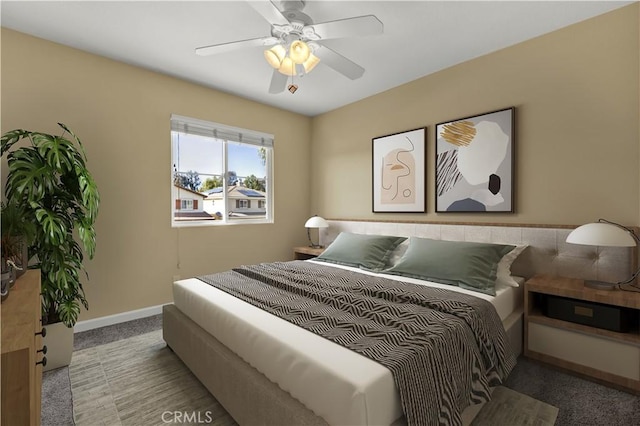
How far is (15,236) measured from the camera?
1799 mm

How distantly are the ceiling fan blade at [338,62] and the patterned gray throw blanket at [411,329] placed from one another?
1.66m

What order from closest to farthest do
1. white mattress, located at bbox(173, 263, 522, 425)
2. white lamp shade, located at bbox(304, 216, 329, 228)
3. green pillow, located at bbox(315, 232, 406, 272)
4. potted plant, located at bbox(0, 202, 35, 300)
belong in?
white mattress, located at bbox(173, 263, 522, 425) < potted plant, located at bbox(0, 202, 35, 300) < green pillow, located at bbox(315, 232, 406, 272) < white lamp shade, located at bbox(304, 216, 329, 228)

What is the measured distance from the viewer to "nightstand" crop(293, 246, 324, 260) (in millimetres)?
3893

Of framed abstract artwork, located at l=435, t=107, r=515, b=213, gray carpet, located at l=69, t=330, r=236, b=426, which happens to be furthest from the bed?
framed abstract artwork, located at l=435, t=107, r=515, b=213

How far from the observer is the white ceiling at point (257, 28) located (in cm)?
213

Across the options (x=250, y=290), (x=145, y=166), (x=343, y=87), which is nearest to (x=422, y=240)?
(x=250, y=290)

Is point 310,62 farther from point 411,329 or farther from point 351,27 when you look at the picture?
point 411,329

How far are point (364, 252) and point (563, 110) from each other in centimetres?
208

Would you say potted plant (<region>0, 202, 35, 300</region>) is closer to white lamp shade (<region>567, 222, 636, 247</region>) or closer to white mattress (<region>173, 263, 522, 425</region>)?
white mattress (<region>173, 263, 522, 425</region>)

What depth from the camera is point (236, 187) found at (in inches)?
156

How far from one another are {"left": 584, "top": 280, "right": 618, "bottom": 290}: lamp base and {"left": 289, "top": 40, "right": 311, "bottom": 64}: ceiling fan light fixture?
2543 mm

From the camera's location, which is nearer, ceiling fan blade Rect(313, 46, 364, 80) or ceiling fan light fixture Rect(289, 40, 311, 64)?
ceiling fan light fixture Rect(289, 40, 311, 64)

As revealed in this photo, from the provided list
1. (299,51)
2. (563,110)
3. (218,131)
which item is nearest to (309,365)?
(299,51)

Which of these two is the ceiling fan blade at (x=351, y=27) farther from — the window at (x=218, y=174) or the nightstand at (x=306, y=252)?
the nightstand at (x=306, y=252)
